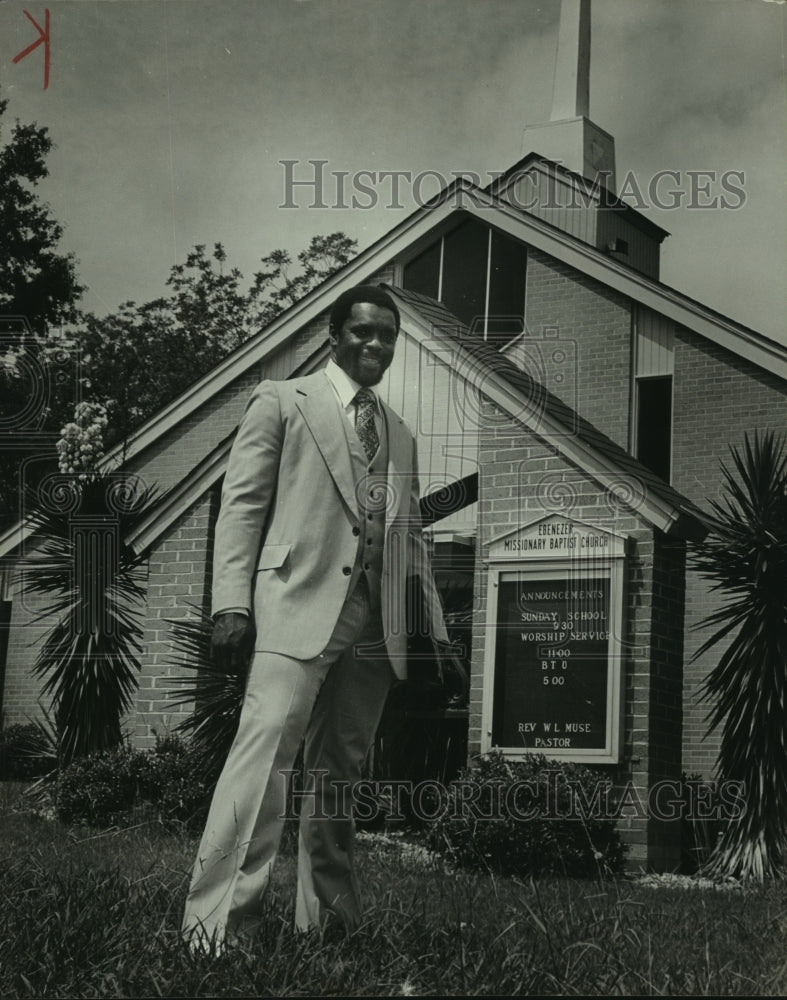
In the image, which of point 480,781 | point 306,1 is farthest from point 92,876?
point 306,1

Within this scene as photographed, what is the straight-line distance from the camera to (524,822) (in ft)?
27.6

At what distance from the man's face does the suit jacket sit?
12cm

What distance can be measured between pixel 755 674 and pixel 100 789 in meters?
4.83

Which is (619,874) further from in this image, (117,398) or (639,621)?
(117,398)

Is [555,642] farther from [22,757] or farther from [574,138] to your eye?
[574,138]

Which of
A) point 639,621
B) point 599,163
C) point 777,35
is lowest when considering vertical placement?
point 639,621

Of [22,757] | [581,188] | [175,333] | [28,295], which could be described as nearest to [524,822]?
[28,295]

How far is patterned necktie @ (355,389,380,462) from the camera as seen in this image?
5.07m

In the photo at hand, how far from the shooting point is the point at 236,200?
787 cm

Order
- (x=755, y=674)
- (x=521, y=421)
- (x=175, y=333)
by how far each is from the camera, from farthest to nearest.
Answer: (x=175, y=333)
(x=521, y=421)
(x=755, y=674)

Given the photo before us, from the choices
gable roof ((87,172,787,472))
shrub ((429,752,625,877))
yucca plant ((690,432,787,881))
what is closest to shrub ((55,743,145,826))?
shrub ((429,752,625,877))

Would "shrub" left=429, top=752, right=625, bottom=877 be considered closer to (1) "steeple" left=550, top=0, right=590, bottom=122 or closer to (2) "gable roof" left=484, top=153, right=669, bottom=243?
(1) "steeple" left=550, top=0, right=590, bottom=122

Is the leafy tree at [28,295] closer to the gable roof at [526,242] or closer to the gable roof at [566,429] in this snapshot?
the gable roof at [526,242]

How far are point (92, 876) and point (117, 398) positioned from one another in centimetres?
1314
